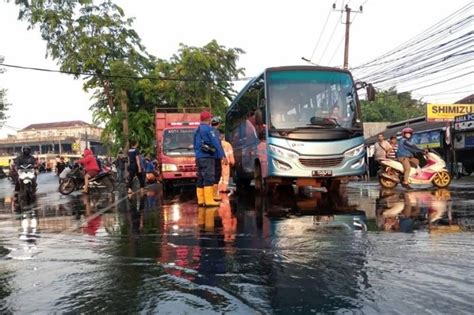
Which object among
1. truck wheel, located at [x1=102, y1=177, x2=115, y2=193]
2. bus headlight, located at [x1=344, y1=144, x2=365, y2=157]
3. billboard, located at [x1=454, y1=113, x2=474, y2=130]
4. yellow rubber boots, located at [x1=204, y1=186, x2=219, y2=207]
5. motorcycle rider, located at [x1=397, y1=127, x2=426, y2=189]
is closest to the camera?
yellow rubber boots, located at [x1=204, y1=186, x2=219, y2=207]

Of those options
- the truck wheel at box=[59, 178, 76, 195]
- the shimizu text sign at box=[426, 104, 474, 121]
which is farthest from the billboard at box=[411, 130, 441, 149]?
the truck wheel at box=[59, 178, 76, 195]

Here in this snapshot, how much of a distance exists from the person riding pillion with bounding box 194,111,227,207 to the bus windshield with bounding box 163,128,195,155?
25.7 feet

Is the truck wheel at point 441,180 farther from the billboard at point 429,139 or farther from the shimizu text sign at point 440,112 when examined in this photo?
the shimizu text sign at point 440,112

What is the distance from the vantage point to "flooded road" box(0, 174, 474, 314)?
3.86m

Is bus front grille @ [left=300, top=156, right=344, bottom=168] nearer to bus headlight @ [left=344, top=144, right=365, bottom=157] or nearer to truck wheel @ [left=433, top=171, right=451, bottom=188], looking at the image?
bus headlight @ [left=344, top=144, right=365, bottom=157]

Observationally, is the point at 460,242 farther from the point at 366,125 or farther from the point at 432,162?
the point at 366,125

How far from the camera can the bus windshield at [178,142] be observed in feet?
59.4

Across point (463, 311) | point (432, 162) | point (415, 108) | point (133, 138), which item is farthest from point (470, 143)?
point (415, 108)

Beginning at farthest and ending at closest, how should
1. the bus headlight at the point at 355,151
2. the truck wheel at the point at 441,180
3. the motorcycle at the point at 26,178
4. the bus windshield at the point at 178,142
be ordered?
the bus windshield at the point at 178,142 → the motorcycle at the point at 26,178 → the truck wheel at the point at 441,180 → the bus headlight at the point at 355,151

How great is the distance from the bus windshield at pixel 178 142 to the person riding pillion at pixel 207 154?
784 centimetres

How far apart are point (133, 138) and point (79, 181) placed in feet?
38.3

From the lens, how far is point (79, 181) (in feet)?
61.1

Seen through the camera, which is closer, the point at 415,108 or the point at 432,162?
the point at 432,162

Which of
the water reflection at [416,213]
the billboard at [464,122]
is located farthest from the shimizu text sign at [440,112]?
the water reflection at [416,213]
